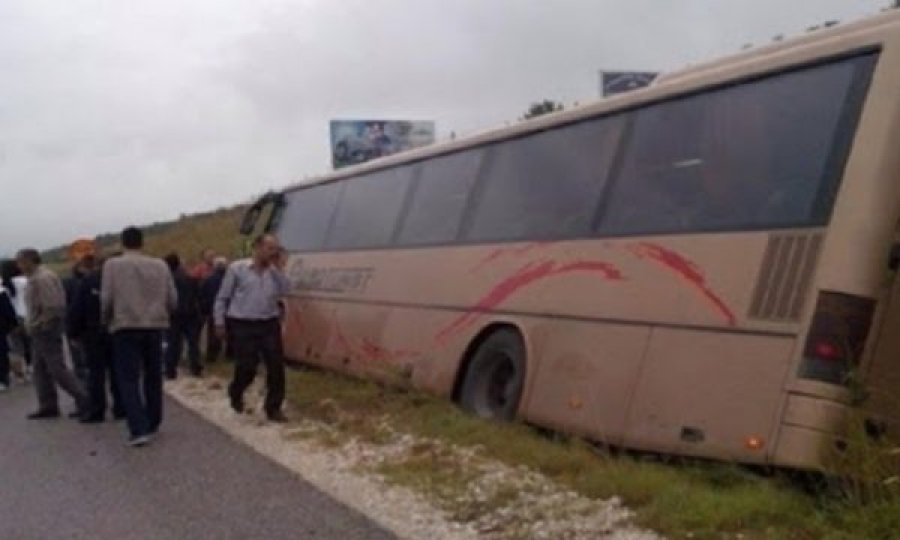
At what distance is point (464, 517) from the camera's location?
7000 millimetres

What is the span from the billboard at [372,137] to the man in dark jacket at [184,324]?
100ft

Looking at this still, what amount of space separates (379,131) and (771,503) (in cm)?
4363

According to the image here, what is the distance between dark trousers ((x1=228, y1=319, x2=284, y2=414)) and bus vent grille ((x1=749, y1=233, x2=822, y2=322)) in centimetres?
524

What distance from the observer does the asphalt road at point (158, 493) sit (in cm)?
696

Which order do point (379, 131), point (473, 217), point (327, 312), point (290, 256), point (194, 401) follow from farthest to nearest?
1. point (379, 131)
2. point (290, 256)
3. point (327, 312)
4. point (194, 401)
5. point (473, 217)

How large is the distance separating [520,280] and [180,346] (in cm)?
766

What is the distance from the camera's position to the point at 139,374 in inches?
409

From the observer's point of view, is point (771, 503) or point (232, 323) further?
point (232, 323)

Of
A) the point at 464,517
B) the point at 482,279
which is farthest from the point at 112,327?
the point at 464,517

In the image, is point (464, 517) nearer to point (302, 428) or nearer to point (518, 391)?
A: point (518, 391)

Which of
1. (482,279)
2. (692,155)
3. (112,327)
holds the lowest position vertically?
(112,327)

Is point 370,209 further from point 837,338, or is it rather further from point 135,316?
point 837,338

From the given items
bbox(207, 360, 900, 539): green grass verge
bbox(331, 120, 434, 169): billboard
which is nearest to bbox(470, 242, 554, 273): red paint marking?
bbox(207, 360, 900, 539): green grass verge

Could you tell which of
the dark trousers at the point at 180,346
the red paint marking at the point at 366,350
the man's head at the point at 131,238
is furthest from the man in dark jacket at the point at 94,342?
the dark trousers at the point at 180,346
